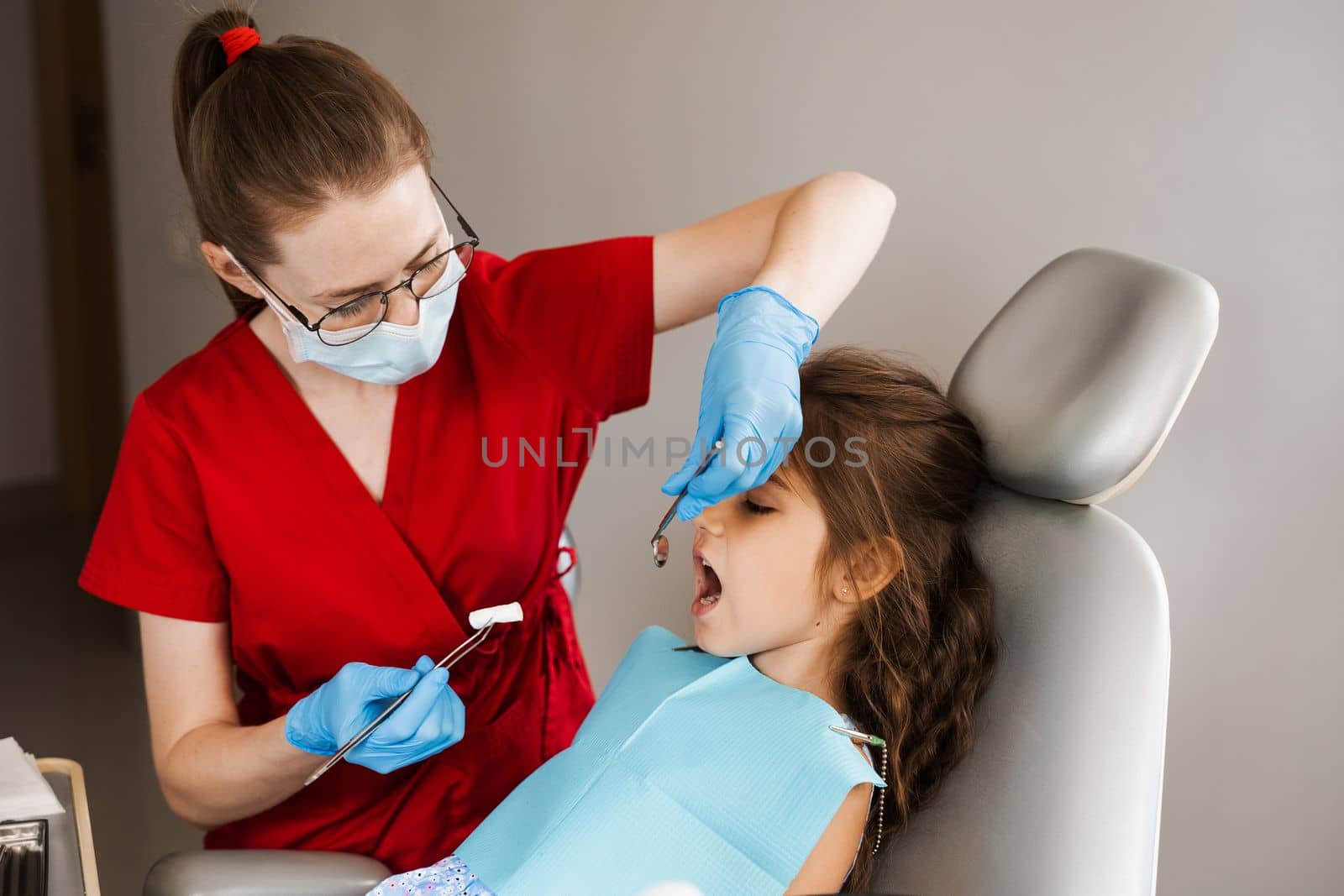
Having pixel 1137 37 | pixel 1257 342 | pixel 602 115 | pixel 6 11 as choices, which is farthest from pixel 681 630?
pixel 6 11

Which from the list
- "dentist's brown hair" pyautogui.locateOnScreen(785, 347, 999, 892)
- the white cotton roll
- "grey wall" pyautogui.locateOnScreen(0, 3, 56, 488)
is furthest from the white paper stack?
"grey wall" pyautogui.locateOnScreen(0, 3, 56, 488)

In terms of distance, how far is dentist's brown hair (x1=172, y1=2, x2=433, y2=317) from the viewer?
1104mm

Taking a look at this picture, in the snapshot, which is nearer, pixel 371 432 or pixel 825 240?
pixel 825 240

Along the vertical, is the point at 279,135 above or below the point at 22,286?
above

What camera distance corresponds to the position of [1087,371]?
1.12m

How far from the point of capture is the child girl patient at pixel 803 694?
1.12 m

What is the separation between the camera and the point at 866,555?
1.23 metres

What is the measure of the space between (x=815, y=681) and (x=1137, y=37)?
3.07 ft

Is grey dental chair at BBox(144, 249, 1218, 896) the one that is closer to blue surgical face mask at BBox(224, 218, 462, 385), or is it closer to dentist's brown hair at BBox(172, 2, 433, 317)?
blue surgical face mask at BBox(224, 218, 462, 385)

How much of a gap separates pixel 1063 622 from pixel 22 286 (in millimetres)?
3222

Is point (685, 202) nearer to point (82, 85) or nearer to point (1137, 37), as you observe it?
point (1137, 37)

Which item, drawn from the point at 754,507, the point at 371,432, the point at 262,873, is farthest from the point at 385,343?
the point at 262,873

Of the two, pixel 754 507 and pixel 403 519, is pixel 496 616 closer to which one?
pixel 403 519

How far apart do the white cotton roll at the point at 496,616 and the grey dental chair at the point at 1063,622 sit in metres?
0.27
